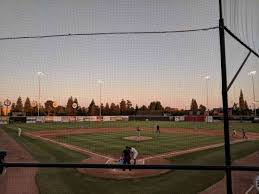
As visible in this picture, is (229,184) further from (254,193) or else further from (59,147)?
(59,147)

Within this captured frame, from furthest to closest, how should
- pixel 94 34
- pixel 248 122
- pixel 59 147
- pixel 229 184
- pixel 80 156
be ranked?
pixel 248 122, pixel 59 147, pixel 80 156, pixel 94 34, pixel 229 184

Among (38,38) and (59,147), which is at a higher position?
(38,38)

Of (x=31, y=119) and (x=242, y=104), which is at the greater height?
(x=242, y=104)

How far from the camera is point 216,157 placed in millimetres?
17219

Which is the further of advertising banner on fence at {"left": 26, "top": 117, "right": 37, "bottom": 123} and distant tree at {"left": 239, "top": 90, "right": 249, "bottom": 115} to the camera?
advertising banner on fence at {"left": 26, "top": 117, "right": 37, "bottom": 123}

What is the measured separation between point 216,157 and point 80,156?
7.76m

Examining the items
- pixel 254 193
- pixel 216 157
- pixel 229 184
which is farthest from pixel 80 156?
pixel 229 184

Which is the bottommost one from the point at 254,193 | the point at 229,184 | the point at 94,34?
the point at 254,193

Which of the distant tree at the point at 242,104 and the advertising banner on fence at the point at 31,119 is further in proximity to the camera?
the advertising banner on fence at the point at 31,119

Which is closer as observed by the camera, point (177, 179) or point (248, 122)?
point (177, 179)

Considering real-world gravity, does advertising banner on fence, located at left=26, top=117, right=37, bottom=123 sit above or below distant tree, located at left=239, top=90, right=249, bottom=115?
below

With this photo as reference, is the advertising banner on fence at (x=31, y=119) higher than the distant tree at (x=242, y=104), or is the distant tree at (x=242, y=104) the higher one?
the distant tree at (x=242, y=104)

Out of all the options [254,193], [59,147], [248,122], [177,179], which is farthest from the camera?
[248,122]

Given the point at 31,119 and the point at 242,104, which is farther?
the point at 31,119
